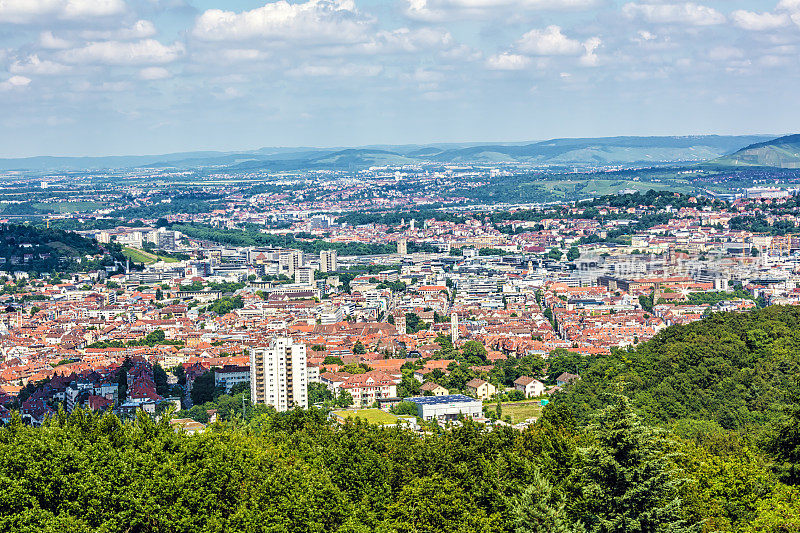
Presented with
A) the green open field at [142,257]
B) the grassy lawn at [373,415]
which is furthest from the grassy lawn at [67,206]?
the grassy lawn at [373,415]

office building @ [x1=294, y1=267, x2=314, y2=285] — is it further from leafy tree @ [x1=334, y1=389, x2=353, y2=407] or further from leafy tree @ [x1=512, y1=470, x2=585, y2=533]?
leafy tree @ [x1=512, y1=470, x2=585, y2=533]

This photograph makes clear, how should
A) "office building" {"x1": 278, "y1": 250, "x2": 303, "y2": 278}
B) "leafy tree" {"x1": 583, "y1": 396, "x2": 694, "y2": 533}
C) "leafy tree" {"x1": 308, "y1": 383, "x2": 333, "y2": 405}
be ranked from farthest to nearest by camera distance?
"office building" {"x1": 278, "y1": 250, "x2": 303, "y2": 278} → "leafy tree" {"x1": 308, "y1": 383, "x2": 333, "y2": 405} → "leafy tree" {"x1": 583, "y1": 396, "x2": 694, "y2": 533}

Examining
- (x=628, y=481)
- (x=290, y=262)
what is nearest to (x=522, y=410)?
(x=628, y=481)

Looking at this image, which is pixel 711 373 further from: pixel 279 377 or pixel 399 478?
pixel 399 478

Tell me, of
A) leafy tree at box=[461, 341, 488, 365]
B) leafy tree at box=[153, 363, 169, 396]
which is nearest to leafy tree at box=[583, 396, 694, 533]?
leafy tree at box=[153, 363, 169, 396]

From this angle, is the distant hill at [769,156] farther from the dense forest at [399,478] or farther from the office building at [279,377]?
the dense forest at [399,478]
